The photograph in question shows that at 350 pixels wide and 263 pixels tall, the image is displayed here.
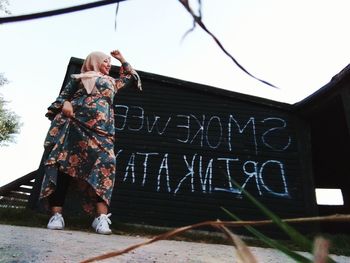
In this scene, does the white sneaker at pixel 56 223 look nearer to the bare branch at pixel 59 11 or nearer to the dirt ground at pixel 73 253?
the dirt ground at pixel 73 253

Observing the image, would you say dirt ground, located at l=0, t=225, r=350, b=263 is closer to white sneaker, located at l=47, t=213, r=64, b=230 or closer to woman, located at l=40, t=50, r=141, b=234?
white sneaker, located at l=47, t=213, r=64, b=230

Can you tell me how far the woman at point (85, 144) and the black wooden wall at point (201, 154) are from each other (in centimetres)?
301

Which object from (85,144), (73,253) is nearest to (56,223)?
(85,144)

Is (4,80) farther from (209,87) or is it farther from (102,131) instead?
(102,131)

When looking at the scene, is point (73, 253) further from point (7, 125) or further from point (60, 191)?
point (7, 125)

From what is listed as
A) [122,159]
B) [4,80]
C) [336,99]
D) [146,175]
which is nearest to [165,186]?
[146,175]

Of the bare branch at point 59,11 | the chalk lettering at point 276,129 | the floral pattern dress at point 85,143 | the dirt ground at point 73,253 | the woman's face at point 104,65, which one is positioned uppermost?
the chalk lettering at point 276,129

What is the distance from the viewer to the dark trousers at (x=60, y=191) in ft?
10.6

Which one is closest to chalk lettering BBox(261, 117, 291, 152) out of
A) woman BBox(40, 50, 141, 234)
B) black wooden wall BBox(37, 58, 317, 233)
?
black wooden wall BBox(37, 58, 317, 233)

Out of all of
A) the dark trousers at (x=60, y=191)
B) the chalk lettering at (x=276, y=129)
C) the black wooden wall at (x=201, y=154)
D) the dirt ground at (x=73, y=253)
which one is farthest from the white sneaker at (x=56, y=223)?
the chalk lettering at (x=276, y=129)

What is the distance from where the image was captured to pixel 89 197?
133 inches

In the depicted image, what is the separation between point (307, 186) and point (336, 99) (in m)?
1.66

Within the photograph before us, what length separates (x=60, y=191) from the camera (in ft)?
10.7

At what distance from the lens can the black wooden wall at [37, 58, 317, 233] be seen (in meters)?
6.38
